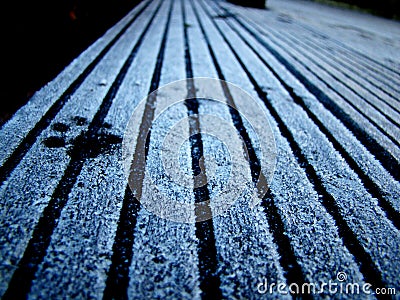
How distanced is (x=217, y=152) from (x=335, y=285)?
19.0 inches

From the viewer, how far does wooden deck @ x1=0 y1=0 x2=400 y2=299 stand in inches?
18.7

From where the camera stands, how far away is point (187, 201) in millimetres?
640

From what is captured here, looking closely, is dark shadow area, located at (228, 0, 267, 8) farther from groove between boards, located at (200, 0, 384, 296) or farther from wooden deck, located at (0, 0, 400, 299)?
groove between boards, located at (200, 0, 384, 296)

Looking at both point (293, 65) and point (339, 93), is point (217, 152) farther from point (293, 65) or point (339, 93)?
point (293, 65)

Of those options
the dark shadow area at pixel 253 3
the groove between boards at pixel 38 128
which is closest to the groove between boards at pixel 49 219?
the groove between boards at pixel 38 128

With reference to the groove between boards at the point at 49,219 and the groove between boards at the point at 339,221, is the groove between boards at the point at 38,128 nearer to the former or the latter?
the groove between boards at the point at 49,219

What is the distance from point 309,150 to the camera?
34.7 inches

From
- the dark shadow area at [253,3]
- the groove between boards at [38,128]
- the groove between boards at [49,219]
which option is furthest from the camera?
the dark shadow area at [253,3]

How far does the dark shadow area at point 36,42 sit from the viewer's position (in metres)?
1.06

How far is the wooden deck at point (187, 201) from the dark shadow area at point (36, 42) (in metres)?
0.08

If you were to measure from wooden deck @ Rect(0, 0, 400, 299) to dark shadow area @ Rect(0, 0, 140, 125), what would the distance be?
84mm

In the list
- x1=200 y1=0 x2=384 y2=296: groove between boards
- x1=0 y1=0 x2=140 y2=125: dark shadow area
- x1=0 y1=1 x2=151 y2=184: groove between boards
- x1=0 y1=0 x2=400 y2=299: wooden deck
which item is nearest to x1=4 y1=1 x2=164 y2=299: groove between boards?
x1=0 y1=0 x2=400 y2=299: wooden deck

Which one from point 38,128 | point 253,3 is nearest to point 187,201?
point 38,128

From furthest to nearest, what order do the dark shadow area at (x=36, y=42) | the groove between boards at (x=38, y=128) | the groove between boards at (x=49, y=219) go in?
the dark shadow area at (x=36, y=42) < the groove between boards at (x=38, y=128) < the groove between boards at (x=49, y=219)
